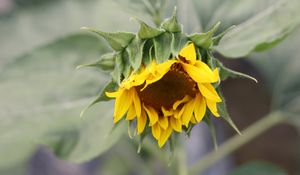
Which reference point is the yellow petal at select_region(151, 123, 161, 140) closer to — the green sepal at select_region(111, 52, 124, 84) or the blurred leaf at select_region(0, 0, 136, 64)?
the green sepal at select_region(111, 52, 124, 84)

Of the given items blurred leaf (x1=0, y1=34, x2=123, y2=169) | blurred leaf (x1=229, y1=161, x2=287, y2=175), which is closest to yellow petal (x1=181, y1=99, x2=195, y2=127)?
blurred leaf (x1=0, y1=34, x2=123, y2=169)

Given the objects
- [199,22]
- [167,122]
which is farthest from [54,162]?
[167,122]

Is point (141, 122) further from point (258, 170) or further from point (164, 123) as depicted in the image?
point (258, 170)

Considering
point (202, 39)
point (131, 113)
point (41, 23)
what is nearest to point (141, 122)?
point (131, 113)

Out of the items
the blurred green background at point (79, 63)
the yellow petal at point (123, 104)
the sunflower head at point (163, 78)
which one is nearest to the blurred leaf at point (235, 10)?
the blurred green background at point (79, 63)

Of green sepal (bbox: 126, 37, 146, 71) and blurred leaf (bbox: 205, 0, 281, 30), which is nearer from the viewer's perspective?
green sepal (bbox: 126, 37, 146, 71)

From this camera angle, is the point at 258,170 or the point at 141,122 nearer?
the point at 141,122
